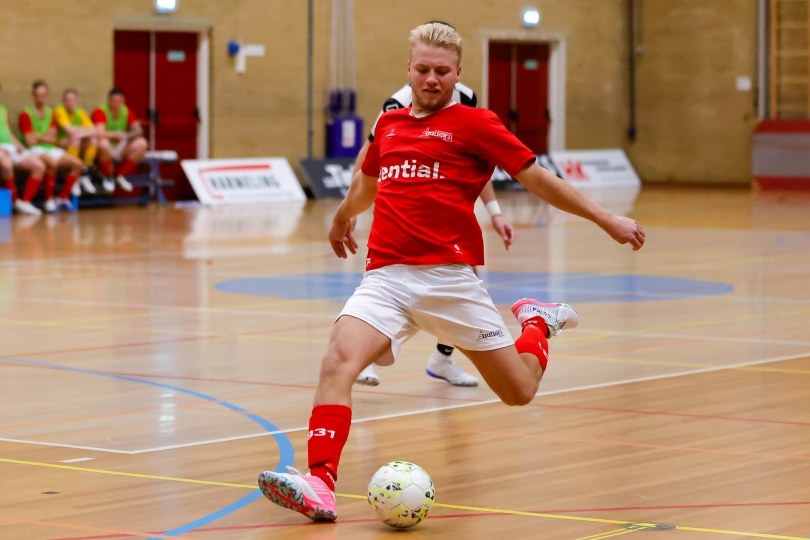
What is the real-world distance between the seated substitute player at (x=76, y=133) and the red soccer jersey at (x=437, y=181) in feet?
64.6

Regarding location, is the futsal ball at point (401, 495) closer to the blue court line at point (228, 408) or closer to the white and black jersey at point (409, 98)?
the blue court line at point (228, 408)

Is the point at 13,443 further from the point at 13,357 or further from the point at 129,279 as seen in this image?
the point at 129,279

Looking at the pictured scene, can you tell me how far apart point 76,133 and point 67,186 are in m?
0.85

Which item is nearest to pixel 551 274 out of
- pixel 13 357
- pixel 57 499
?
pixel 13 357

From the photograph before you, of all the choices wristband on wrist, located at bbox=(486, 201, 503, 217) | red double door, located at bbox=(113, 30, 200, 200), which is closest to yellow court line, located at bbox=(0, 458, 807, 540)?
wristband on wrist, located at bbox=(486, 201, 503, 217)

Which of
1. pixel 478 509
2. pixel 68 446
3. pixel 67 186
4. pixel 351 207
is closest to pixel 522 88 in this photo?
pixel 67 186

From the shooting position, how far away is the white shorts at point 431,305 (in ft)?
20.9

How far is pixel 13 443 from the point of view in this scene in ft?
24.9

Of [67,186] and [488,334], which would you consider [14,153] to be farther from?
[488,334]

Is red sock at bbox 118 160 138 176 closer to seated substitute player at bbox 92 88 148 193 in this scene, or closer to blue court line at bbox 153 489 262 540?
seated substitute player at bbox 92 88 148 193

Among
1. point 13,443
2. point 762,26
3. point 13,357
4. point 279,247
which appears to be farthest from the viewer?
point 762,26

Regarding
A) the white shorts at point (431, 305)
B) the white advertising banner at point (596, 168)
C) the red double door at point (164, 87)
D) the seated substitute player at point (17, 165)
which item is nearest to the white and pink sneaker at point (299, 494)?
the white shorts at point (431, 305)

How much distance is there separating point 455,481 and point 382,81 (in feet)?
82.5

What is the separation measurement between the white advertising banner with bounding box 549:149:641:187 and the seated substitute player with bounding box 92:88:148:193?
10594mm
